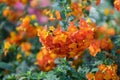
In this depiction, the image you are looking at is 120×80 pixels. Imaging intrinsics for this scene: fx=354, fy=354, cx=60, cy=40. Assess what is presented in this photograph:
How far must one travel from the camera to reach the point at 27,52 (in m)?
2.62

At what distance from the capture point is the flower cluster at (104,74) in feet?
5.72

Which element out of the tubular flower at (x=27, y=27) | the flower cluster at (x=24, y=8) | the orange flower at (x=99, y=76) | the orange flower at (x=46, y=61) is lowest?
the orange flower at (x=99, y=76)

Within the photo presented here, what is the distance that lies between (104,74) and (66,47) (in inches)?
9.1

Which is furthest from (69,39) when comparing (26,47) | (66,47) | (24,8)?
(24,8)

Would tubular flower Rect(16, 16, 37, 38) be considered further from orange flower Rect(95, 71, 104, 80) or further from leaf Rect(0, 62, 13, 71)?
orange flower Rect(95, 71, 104, 80)

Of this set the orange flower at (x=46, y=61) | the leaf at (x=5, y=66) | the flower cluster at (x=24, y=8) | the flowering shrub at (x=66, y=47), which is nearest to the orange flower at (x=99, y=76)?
the flowering shrub at (x=66, y=47)

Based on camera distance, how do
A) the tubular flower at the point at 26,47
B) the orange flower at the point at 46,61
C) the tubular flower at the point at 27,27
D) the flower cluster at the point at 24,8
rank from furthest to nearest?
the flower cluster at the point at 24,8, the tubular flower at the point at 26,47, the tubular flower at the point at 27,27, the orange flower at the point at 46,61

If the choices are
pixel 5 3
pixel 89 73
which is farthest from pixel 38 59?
pixel 5 3

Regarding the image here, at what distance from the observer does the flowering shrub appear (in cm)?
175

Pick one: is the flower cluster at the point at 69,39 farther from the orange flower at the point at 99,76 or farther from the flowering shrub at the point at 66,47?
the orange flower at the point at 99,76

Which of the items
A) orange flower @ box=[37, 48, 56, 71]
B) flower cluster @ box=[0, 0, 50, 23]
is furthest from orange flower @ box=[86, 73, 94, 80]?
flower cluster @ box=[0, 0, 50, 23]

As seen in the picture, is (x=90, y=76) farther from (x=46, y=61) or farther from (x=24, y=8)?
(x=24, y=8)

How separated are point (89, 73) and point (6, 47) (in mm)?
750

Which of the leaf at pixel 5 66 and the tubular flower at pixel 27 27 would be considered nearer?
the leaf at pixel 5 66
